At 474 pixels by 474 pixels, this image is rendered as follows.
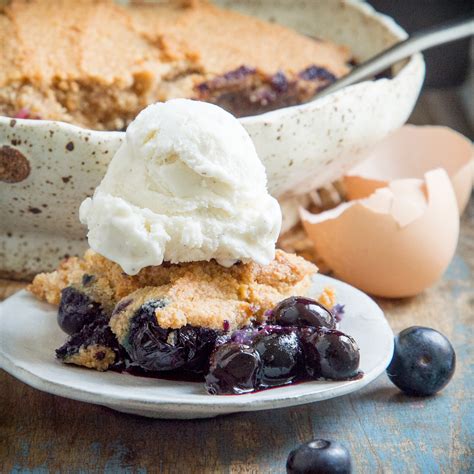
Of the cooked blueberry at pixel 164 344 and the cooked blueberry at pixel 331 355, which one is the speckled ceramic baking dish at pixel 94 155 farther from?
the cooked blueberry at pixel 331 355

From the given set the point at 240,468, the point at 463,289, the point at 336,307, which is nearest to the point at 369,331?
the point at 336,307

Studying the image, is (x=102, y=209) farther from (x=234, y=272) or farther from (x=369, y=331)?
(x=369, y=331)

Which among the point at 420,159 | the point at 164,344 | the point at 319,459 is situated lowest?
the point at 420,159

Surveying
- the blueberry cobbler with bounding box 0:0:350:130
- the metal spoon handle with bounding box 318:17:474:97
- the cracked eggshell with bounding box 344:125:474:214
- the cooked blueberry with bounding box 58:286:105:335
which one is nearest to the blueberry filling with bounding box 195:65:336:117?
the blueberry cobbler with bounding box 0:0:350:130

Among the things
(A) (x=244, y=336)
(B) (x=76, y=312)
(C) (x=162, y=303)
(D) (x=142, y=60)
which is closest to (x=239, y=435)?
(A) (x=244, y=336)

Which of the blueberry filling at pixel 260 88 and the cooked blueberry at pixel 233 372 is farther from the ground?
the cooked blueberry at pixel 233 372

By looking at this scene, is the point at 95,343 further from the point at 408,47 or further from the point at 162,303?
the point at 408,47

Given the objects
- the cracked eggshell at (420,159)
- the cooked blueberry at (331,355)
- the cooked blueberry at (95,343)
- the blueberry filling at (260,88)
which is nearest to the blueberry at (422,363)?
the cooked blueberry at (331,355)
